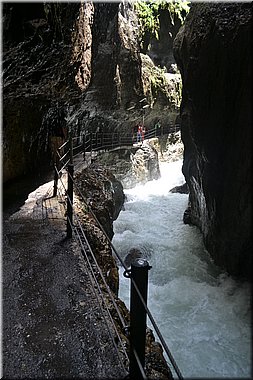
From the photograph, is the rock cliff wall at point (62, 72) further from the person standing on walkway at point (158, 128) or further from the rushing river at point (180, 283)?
the person standing on walkway at point (158, 128)

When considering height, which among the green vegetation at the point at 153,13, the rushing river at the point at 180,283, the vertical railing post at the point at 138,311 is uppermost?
the green vegetation at the point at 153,13

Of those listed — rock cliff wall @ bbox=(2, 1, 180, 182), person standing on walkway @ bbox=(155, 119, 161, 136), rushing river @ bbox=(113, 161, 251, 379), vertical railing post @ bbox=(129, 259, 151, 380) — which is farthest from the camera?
person standing on walkway @ bbox=(155, 119, 161, 136)

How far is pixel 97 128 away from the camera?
1661 cm

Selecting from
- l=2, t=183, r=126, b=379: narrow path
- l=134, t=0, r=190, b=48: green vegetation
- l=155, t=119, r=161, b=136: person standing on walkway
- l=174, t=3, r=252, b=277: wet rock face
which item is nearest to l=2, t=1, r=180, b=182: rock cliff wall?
l=134, t=0, r=190, b=48: green vegetation

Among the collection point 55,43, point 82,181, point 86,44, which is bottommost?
point 82,181

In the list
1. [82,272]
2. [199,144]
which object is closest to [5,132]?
[199,144]

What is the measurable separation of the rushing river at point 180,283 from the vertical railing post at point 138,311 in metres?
0.39

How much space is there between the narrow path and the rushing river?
33.2 inches

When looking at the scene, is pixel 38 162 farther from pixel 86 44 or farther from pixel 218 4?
pixel 218 4

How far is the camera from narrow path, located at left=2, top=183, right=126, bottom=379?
8.34 feet

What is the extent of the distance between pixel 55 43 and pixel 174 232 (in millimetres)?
6859

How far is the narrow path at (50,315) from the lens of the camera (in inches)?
100

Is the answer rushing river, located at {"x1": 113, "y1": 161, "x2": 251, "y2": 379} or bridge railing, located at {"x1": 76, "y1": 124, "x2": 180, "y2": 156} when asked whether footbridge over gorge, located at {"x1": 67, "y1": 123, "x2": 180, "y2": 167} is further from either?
rushing river, located at {"x1": 113, "y1": 161, "x2": 251, "y2": 379}

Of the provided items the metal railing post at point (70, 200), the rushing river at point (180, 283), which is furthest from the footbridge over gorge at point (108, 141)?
the metal railing post at point (70, 200)
